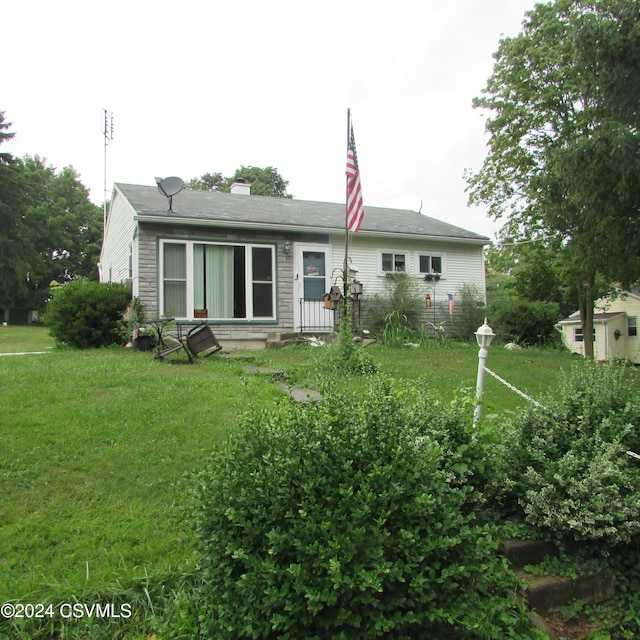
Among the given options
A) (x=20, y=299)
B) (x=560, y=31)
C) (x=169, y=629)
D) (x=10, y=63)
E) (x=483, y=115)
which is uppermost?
(x=560, y=31)

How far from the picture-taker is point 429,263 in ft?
42.5

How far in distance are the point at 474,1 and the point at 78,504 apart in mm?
8196

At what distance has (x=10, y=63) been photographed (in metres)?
7.66

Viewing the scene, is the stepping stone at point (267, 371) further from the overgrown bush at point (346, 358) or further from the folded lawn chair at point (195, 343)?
the folded lawn chair at point (195, 343)

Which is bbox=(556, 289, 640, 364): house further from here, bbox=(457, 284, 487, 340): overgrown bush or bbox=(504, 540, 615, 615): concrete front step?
bbox=(504, 540, 615, 615): concrete front step

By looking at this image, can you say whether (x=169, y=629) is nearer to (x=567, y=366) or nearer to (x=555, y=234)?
(x=567, y=366)

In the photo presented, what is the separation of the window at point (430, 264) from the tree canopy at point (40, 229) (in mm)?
24690

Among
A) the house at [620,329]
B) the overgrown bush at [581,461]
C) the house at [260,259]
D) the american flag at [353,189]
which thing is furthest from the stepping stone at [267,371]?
the house at [620,329]

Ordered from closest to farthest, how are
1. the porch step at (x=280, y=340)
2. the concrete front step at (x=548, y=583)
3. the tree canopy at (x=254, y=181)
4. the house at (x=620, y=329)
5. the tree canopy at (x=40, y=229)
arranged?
1. the concrete front step at (x=548, y=583)
2. the porch step at (x=280, y=340)
3. the house at (x=620, y=329)
4. the tree canopy at (x=40, y=229)
5. the tree canopy at (x=254, y=181)

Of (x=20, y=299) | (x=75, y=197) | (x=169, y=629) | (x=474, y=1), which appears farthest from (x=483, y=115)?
(x=75, y=197)

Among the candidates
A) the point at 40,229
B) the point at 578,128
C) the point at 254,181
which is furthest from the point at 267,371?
the point at 40,229

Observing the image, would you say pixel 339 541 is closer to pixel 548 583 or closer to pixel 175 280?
pixel 548 583

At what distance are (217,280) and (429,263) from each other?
5749 millimetres

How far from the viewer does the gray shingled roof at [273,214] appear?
10.6 metres
